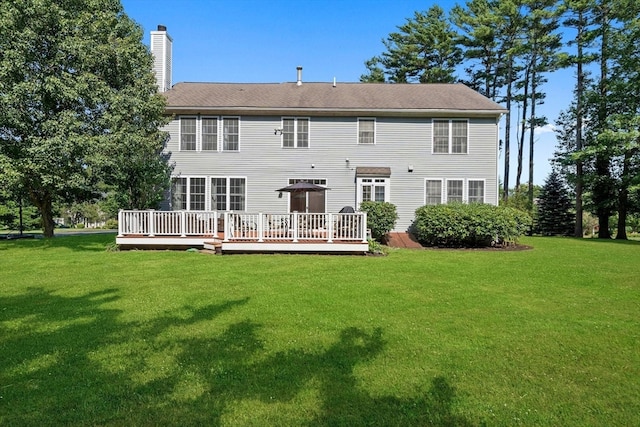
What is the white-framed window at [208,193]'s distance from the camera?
16016 mm

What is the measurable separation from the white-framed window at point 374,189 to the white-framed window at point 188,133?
708cm

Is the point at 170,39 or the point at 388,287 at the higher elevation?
the point at 170,39

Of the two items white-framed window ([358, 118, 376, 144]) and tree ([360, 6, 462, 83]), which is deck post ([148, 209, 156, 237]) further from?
tree ([360, 6, 462, 83])

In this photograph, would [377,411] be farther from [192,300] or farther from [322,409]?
[192,300]

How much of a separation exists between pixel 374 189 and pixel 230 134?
642cm

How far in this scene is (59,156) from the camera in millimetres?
11531

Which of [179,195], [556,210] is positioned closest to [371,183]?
[179,195]

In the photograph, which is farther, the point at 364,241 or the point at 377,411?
the point at 364,241

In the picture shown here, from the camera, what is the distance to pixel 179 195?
16.1 meters

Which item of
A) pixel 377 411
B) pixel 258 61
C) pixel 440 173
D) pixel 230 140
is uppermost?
pixel 258 61

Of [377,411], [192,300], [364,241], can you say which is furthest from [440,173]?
[377,411]

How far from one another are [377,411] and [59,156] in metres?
12.4

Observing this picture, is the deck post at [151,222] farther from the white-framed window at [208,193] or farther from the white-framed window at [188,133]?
the white-framed window at [188,133]

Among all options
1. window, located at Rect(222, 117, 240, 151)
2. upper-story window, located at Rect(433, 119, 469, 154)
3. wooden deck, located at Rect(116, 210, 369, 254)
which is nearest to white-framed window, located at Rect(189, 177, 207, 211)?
window, located at Rect(222, 117, 240, 151)
